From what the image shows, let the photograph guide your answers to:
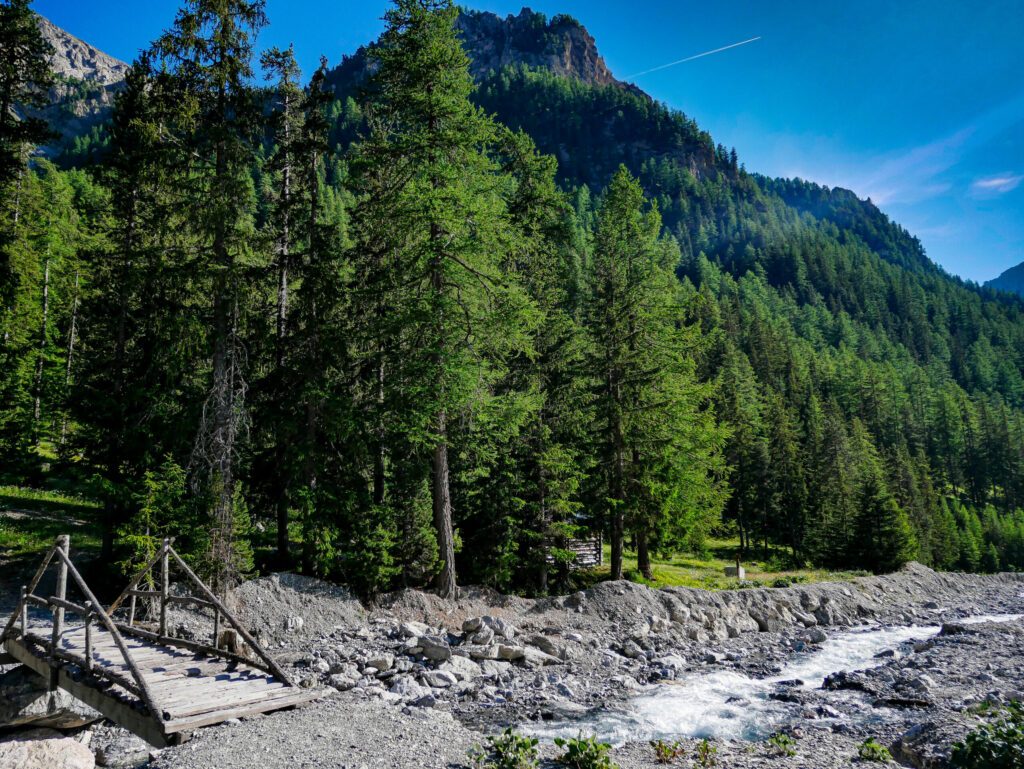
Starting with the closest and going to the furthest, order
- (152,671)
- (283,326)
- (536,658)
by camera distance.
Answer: (152,671) → (536,658) → (283,326)

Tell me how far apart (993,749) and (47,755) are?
13.3m

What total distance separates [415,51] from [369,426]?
1250 centimetres

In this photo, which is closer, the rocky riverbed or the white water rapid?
the rocky riverbed

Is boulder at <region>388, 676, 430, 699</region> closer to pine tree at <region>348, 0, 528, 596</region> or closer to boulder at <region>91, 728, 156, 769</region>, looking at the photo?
boulder at <region>91, 728, 156, 769</region>

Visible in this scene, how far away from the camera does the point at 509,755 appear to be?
8.55 m

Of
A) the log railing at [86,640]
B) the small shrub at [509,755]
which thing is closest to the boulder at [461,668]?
the small shrub at [509,755]

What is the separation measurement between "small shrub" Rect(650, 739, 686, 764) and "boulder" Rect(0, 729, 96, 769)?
8.82 m

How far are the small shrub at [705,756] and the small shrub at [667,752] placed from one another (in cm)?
26

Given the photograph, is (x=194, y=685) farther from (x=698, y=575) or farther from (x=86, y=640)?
(x=698, y=575)

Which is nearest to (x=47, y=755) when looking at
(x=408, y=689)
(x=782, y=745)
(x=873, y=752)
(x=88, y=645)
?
(x=88, y=645)

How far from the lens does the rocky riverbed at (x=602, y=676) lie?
9591 millimetres

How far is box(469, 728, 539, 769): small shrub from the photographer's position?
8.34 metres

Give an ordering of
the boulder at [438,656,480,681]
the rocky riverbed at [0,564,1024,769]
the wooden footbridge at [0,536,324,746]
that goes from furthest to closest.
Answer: the boulder at [438,656,480,681], the rocky riverbed at [0,564,1024,769], the wooden footbridge at [0,536,324,746]

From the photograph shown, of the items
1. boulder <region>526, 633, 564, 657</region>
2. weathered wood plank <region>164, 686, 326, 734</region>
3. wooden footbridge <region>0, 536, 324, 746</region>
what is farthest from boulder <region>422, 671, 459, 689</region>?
weathered wood plank <region>164, 686, 326, 734</region>
